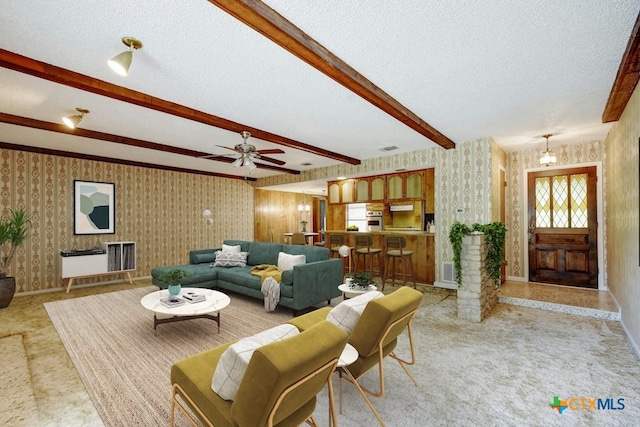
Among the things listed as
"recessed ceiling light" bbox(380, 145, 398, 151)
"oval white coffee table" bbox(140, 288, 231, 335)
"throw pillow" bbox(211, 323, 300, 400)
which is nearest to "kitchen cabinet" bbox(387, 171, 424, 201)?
"recessed ceiling light" bbox(380, 145, 398, 151)

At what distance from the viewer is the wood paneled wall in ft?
31.6

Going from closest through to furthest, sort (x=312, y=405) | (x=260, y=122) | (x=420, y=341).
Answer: (x=312, y=405) → (x=420, y=341) → (x=260, y=122)

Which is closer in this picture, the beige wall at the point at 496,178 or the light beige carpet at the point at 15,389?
the light beige carpet at the point at 15,389

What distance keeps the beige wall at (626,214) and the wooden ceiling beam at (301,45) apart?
8.05 feet

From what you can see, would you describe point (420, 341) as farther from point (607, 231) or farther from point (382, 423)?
point (607, 231)

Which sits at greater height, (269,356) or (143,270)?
(269,356)

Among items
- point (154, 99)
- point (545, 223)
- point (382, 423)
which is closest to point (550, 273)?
point (545, 223)

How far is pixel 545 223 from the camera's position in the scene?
5562 millimetres

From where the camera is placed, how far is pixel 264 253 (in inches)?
218

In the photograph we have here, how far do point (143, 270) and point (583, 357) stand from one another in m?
7.80

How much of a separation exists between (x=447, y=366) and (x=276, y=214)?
8.17 m
